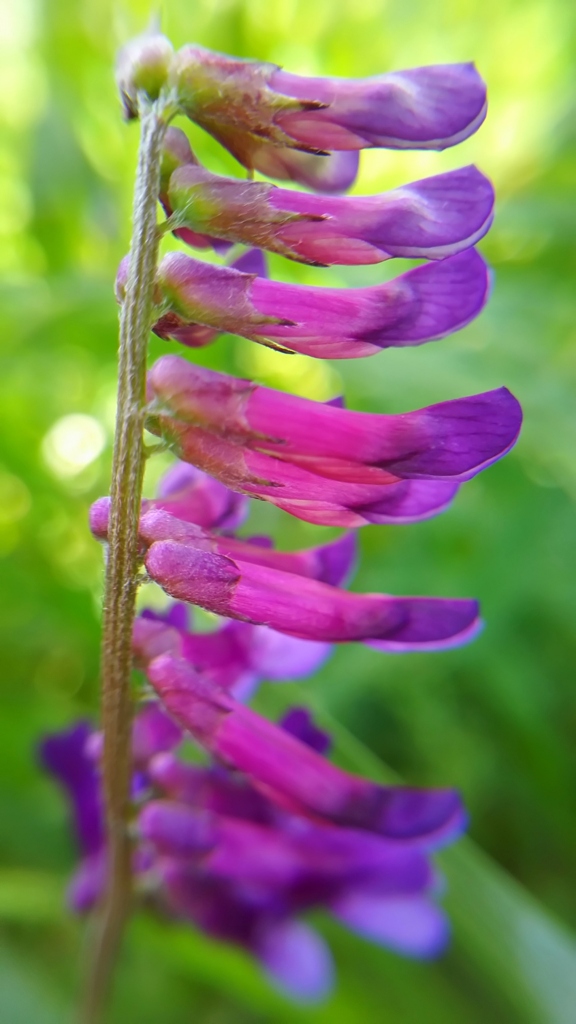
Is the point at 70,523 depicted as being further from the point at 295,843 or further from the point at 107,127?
the point at 107,127

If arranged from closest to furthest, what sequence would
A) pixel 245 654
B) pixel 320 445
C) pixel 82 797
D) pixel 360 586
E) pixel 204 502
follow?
pixel 320 445
pixel 204 502
pixel 245 654
pixel 82 797
pixel 360 586

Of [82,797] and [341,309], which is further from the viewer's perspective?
[82,797]

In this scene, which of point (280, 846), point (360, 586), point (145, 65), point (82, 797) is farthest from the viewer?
point (360, 586)

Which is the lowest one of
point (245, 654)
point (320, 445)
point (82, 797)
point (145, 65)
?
point (82, 797)

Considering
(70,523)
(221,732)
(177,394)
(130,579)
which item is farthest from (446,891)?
(70,523)

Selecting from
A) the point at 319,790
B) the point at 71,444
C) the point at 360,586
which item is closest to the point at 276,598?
the point at 319,790

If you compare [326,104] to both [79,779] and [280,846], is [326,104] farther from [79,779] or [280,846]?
[79,779]

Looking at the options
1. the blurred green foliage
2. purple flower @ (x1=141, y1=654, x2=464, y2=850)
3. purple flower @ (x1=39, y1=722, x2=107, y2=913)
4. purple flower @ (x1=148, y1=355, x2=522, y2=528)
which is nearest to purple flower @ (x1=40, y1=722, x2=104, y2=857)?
purple flower @ (x1=39, y1=722, x2=107, y2=913)
